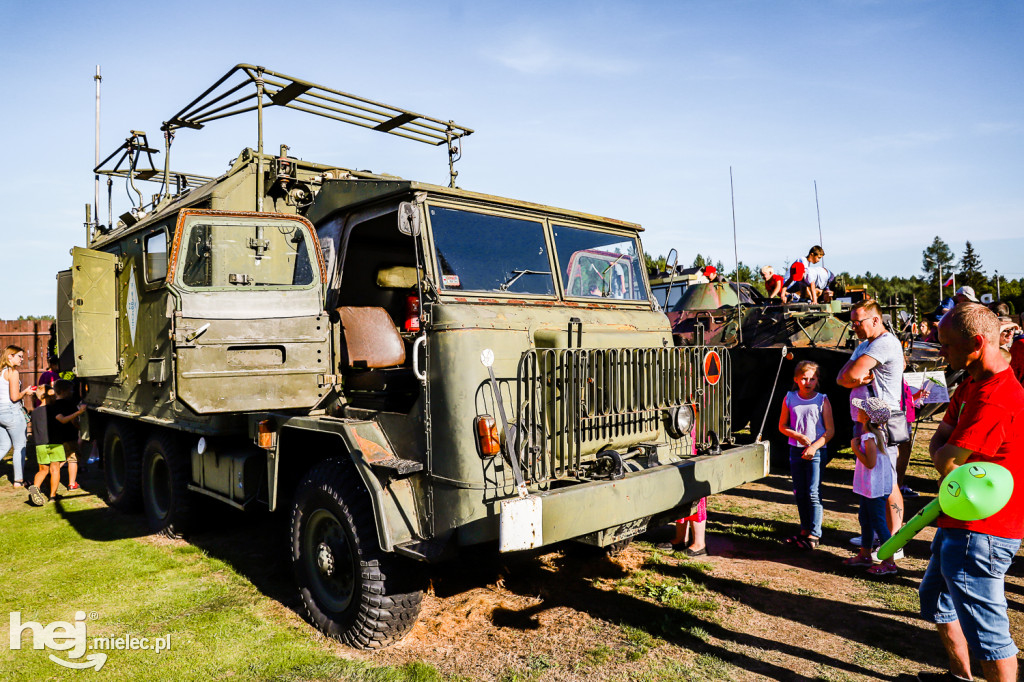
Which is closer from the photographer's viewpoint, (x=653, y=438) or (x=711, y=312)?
(x=653, y=438)

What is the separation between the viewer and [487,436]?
11.0 feet

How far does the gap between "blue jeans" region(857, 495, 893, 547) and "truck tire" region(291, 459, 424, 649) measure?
10.2ft

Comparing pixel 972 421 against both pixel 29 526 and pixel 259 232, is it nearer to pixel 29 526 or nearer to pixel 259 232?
pixel 259 232

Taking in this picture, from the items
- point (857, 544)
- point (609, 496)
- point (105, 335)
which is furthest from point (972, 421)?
point (105, 335)

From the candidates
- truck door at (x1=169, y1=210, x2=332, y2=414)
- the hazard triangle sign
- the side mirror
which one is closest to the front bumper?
the hazard triangle sign

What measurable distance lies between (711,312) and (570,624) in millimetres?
7107

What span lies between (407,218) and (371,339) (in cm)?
80

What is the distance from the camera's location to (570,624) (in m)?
4.06

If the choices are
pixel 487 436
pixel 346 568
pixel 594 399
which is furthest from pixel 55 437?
pixel 594 399

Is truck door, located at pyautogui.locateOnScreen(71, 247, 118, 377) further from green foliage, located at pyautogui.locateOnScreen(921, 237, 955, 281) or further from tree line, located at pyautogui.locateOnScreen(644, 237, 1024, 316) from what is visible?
green foliage, located at pyautogui.locateOnScreen(921, 237, 955, 281)

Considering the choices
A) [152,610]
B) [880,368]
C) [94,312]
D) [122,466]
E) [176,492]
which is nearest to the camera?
[152,610]

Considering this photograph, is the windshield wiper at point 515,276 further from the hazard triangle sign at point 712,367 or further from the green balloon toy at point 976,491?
the green balloon toy at point 976,491

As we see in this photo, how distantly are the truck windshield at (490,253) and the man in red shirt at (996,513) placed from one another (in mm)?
2283

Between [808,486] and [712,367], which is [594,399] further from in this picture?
[808,486]
